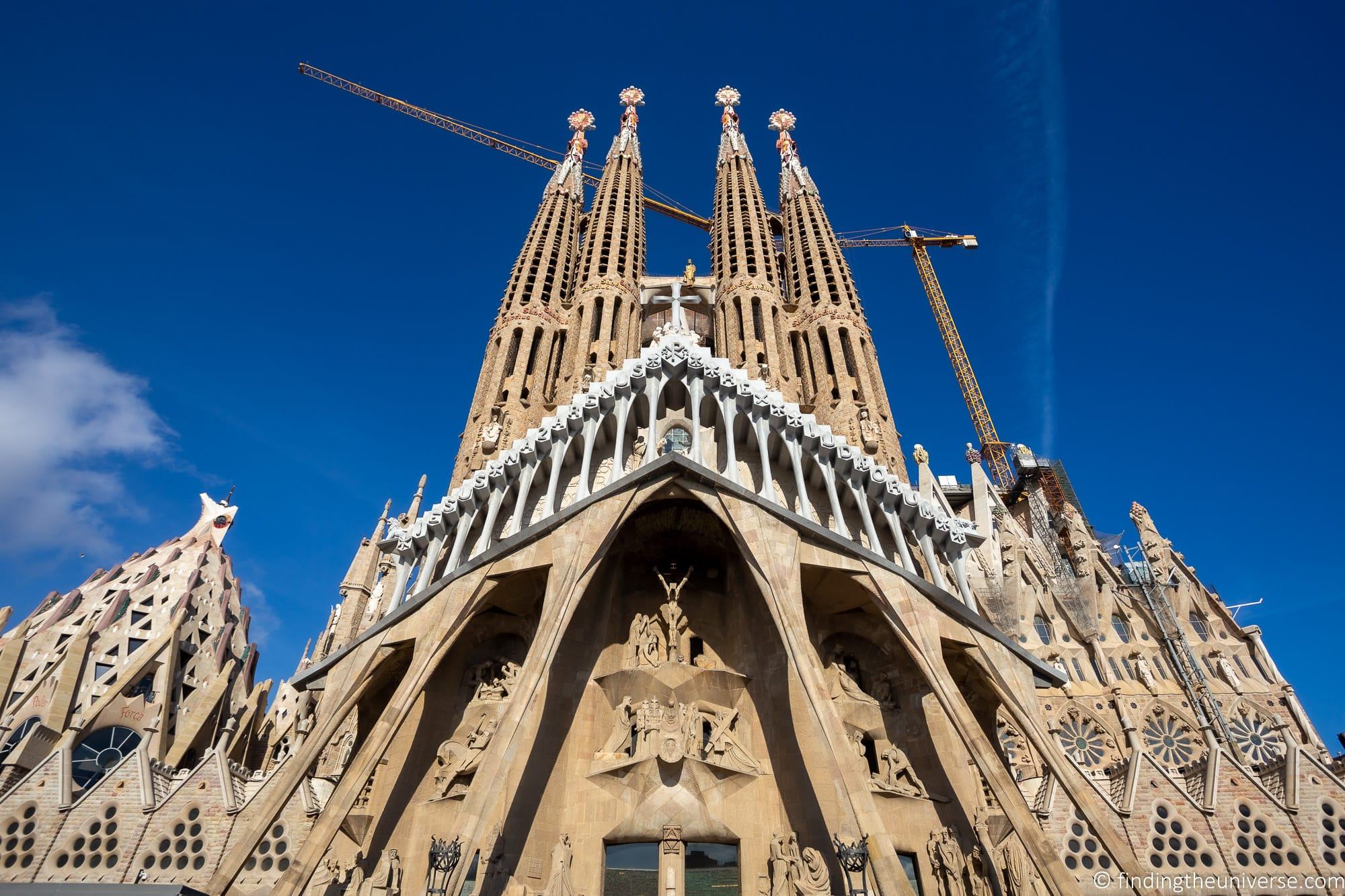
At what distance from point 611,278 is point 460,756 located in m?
18.9

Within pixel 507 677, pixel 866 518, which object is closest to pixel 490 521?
pixel 507 677

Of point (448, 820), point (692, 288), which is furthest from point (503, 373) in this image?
point (448, 820)

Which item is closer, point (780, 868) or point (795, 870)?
point (795, 870)

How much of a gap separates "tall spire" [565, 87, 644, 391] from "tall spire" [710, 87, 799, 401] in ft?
11.6

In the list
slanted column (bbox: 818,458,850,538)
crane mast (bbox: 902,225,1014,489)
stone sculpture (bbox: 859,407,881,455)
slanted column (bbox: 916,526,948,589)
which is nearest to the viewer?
slanted column (bbox: 818,458,850,538)

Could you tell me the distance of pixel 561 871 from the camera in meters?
14.3

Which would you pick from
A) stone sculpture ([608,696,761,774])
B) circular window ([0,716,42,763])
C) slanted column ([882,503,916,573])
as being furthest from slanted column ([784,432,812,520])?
circular window ([0,716,42,763])

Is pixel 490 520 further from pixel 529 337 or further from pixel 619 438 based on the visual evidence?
pixel 529 337

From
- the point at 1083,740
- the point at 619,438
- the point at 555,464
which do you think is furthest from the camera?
the point at 1083,740

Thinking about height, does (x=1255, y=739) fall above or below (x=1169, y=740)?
above

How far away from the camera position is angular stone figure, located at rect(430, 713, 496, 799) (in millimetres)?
15312

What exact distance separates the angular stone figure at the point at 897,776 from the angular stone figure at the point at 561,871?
658 centimetres

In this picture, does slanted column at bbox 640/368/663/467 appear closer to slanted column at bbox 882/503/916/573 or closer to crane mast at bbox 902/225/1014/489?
slanted column at bbox 882/503/916/573

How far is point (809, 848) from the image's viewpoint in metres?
13.9
